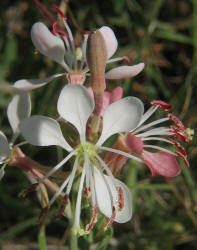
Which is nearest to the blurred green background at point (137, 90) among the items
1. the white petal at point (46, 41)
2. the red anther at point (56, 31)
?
the red anther at point (56, 31)

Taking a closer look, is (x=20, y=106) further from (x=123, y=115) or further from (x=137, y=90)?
(x=137, y=90)

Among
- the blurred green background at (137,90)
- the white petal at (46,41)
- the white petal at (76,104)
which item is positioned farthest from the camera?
the blurred green background at (137,90)

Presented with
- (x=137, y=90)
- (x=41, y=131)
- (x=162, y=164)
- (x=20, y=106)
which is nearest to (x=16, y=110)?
(x=20, y=106)

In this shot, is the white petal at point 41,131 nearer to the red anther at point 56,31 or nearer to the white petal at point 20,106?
the white petal at point 20,106

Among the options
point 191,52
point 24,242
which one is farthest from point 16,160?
point 191,52

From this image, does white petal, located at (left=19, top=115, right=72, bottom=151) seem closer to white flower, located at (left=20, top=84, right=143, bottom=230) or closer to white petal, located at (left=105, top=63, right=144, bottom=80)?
white flower, located at (left=20, top=84, right=143, bottom=230)

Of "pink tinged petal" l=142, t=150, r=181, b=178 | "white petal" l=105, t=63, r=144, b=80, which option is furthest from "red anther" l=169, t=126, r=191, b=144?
"white petal" l=105, t=63, r=144, b=80

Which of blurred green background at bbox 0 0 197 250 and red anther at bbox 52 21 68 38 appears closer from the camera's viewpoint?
red anther at bbox 52 21 68 38

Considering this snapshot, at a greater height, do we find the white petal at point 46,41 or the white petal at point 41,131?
the white petal at point 46,41
